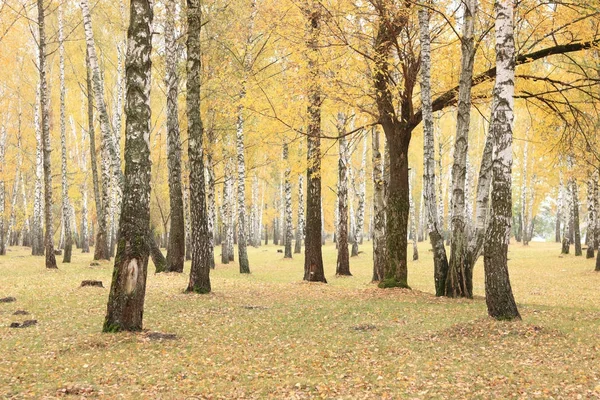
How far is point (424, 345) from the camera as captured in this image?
7.79 metres

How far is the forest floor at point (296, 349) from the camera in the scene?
582 centimetres

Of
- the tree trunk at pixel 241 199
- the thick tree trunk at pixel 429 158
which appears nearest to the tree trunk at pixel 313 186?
the thick tree trunk at pixel 429 158

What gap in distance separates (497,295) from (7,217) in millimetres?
41534

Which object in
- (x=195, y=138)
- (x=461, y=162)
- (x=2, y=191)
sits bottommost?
(x=461, y=162)

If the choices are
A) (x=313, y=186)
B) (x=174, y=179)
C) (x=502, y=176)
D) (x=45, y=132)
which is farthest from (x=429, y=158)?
(x=45, y=132)

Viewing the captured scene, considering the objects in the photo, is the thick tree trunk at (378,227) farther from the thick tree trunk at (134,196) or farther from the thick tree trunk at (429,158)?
the thick tree trunk at (134,196)

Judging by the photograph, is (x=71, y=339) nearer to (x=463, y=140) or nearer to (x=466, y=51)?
(x=463, y=140)

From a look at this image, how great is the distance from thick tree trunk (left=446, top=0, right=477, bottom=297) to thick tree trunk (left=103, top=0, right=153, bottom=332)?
687cm

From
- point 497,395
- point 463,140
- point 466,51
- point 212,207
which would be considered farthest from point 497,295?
point 212,207

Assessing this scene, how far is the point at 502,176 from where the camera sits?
A: 848cm

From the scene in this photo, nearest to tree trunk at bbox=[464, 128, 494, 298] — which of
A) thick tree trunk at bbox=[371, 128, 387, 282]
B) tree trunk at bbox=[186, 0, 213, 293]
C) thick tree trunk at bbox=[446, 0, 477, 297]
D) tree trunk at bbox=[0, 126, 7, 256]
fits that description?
thick tree trunk at bbox=[446, 0, 477, 297]

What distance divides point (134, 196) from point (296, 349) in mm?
3425

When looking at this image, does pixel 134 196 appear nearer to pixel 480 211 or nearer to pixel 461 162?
pixel 480 211

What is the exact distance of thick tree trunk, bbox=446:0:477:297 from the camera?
11.4 meters
